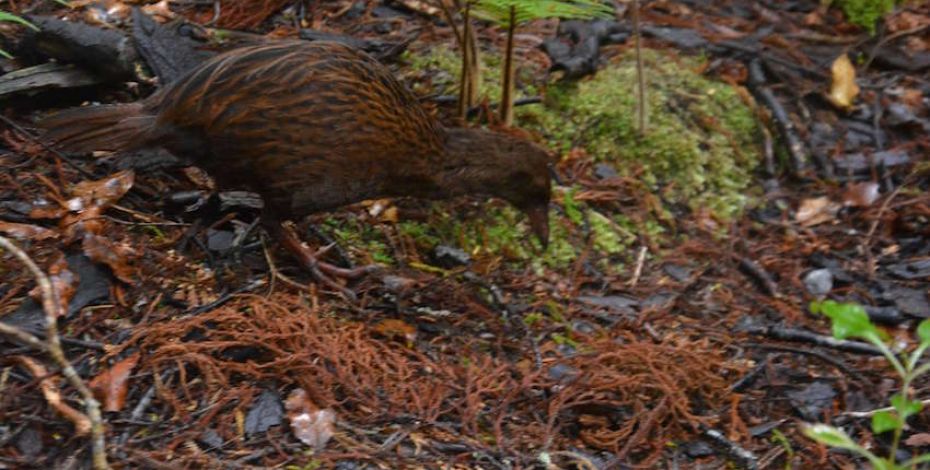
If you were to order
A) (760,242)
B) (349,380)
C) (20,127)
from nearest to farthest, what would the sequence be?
(349,380) < (20,127) < (760,242)

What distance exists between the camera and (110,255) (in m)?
3.71

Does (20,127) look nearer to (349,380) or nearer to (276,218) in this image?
(276,218)

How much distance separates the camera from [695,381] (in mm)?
3914

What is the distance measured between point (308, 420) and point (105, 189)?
1.35 meters

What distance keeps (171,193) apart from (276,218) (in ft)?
1.61

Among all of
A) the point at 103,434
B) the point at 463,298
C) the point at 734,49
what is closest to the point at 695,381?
the point at 463,298

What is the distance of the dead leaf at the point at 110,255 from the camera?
145 inches

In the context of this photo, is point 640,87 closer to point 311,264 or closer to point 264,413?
point 311,264

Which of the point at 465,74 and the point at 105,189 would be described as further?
the point at 465,74

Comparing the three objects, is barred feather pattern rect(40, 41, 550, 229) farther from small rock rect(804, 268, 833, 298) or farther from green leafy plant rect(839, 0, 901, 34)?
green leafy plant rect(839, 0, 901, 34)

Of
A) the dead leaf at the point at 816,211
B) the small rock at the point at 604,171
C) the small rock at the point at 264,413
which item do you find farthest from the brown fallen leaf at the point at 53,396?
the dead leaf at the point at 816,211

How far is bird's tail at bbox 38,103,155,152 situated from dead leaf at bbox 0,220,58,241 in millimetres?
331

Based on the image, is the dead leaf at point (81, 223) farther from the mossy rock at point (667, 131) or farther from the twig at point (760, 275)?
the twig at point (760, 275)

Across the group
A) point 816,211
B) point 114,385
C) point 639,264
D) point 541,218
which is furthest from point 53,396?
point 816,211
